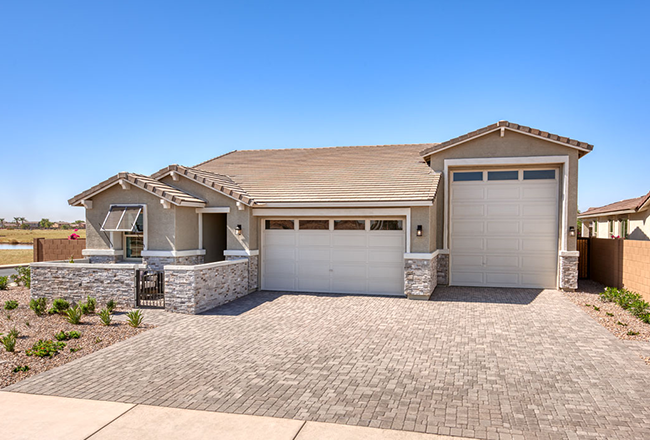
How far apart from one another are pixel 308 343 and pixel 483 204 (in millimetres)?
9555

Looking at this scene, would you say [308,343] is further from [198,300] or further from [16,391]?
[16,391]

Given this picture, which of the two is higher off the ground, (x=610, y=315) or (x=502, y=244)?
(x=502, y=244)

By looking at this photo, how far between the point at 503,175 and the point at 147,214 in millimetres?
12335

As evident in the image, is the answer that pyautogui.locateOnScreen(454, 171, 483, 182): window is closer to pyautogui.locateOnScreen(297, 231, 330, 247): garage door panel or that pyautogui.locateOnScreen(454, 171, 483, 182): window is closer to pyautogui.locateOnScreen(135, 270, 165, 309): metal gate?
pyautogui.locateOnScreen(297, 231, 330, 247): garage door panel

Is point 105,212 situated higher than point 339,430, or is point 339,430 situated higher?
point 105,212

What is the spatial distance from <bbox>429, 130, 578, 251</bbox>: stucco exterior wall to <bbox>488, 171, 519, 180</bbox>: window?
70cm

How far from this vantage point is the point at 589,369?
258 inches

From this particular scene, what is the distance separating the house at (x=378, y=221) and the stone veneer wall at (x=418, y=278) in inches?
1.2

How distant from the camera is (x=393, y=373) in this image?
21.0 ft

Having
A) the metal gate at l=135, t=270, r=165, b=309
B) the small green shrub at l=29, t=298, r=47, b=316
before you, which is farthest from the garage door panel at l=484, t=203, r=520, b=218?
the small green shrub at l=29, t=298, r=47, b=316

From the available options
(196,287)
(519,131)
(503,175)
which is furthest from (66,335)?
(519,131)

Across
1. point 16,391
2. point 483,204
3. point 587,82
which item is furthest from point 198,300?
point 587,82

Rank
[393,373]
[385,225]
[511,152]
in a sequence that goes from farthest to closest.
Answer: [511,152] → [385,225] → [393,373]

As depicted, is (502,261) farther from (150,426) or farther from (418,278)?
(150,426)
